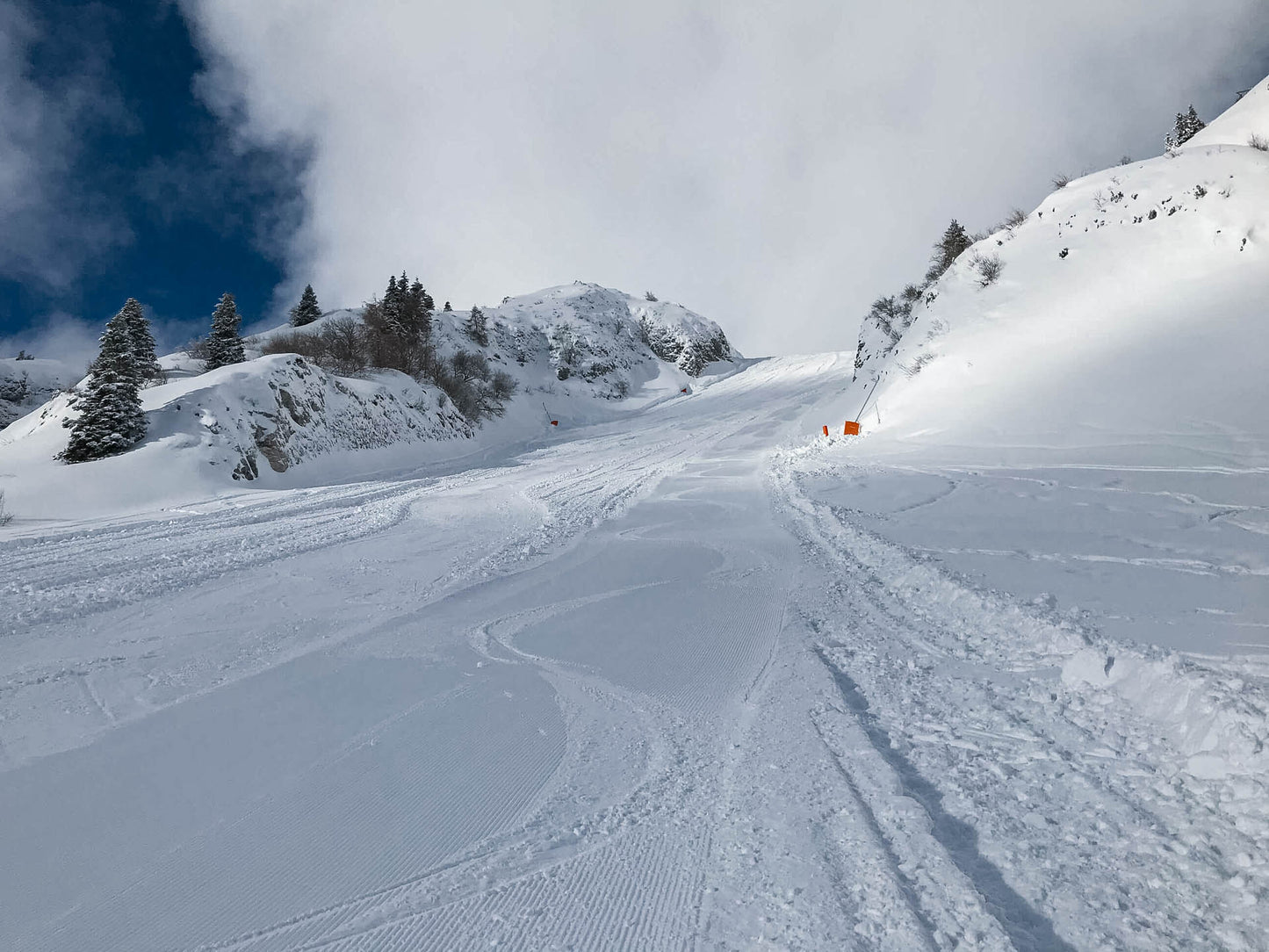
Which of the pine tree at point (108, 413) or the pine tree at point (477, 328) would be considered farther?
the pine tree at point (477, 328)

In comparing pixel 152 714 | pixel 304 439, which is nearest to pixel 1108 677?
pixel 152 714

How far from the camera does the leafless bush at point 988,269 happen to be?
57.9ft

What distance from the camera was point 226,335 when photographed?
2634 centimetres

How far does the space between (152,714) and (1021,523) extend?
7120 millimetres

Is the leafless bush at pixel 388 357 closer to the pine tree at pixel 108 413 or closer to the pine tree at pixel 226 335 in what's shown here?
the pine tree at pixel 226 335

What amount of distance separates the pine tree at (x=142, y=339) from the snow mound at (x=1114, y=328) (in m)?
22.4

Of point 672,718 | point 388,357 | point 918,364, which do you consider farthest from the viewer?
point 388,357

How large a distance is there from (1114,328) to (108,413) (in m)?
22.3

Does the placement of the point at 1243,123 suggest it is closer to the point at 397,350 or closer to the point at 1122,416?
the point at 1122,416

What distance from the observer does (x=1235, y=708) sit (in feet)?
7.89

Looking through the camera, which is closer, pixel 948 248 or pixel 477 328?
pixel 948 248

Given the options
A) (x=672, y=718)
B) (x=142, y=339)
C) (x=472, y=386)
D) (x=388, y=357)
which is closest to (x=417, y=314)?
(x=472, y=386)

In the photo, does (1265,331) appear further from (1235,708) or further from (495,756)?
(495,756)

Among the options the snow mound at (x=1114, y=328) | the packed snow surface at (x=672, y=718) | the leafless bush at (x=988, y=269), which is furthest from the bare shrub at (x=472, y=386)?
the leafless bush at (x=988, y=269)
